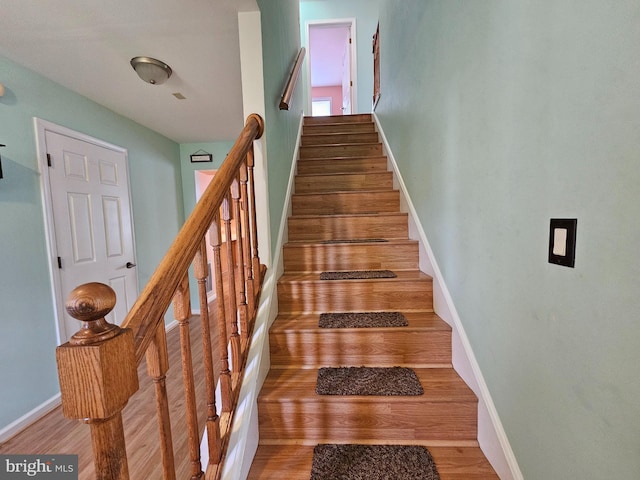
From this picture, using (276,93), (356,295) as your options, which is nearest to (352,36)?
(276,93)

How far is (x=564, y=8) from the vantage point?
2.15ft

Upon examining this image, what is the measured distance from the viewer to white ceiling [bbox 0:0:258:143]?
1379mm

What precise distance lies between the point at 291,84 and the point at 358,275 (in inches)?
54.8

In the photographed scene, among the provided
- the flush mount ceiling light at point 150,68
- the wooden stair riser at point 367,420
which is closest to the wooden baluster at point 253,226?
the wooden stair riser at point 367,420

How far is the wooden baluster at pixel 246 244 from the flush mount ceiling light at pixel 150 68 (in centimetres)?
124

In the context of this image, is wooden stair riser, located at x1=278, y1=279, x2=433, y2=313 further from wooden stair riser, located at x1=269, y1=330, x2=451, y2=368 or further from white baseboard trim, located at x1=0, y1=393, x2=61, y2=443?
white baseboard trim, located at x1=0, y1=393, x2=61, y2=443

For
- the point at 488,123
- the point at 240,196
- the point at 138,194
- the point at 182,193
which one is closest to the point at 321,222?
the point at 240,196

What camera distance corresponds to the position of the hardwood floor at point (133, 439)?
4.70 ft

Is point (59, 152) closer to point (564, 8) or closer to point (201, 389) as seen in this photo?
point (201, 389)

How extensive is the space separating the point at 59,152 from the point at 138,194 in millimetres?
986

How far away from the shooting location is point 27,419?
178 cm

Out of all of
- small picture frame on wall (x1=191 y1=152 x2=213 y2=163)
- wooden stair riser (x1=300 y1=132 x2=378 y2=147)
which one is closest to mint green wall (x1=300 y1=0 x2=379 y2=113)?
wooden stair riser (x1=300 y1=132 x2=378 y2=147)

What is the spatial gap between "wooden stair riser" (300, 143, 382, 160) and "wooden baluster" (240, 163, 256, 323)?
66.1 inches

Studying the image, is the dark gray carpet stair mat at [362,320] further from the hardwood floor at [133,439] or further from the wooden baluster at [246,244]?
the hardwood floor at [133,439]
